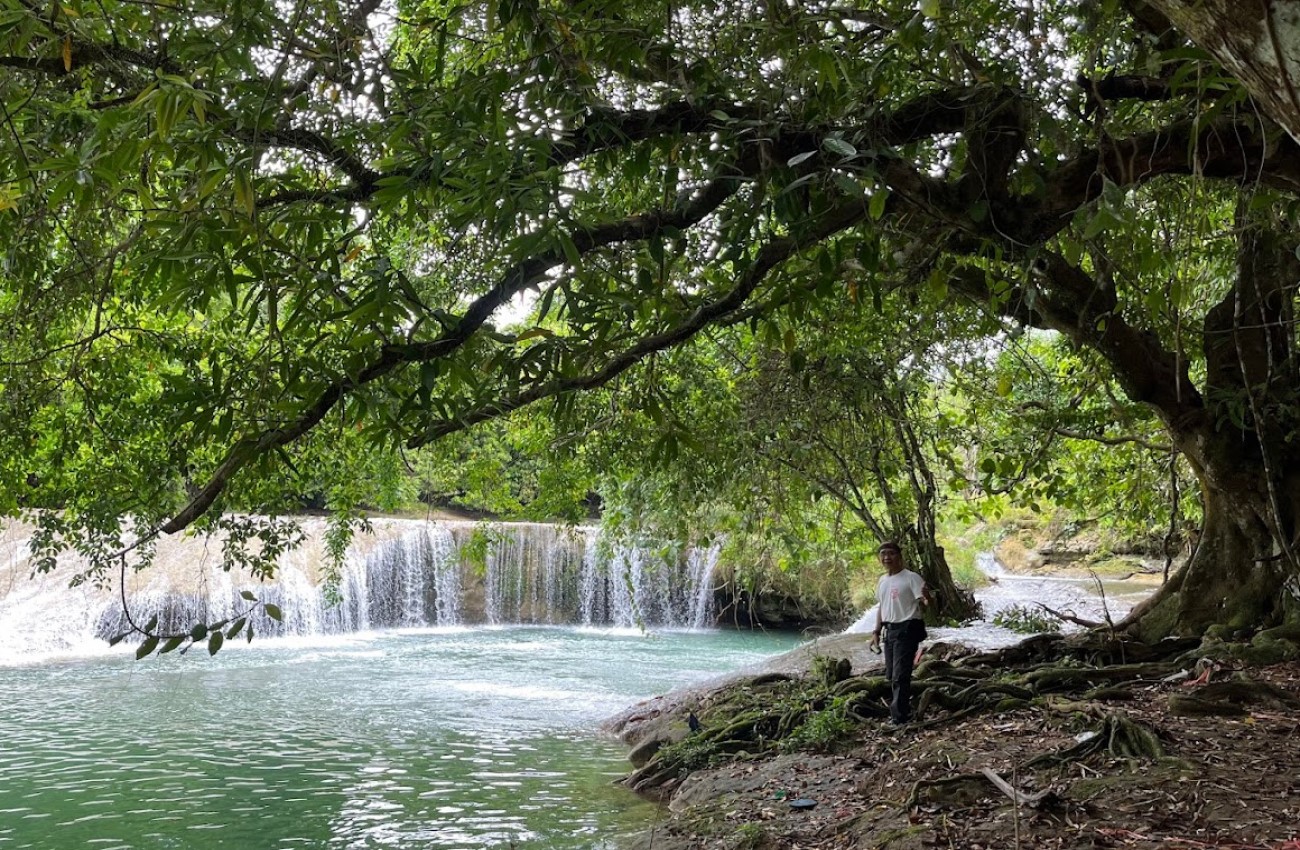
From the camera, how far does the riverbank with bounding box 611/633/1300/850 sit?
4.39m

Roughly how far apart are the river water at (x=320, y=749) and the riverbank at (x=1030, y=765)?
1.09m

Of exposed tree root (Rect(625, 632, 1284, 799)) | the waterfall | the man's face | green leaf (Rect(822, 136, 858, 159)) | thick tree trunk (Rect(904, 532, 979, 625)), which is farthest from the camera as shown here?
the waterfall

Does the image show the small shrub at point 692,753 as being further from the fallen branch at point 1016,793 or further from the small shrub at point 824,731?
the fallen branch at point 1016,793

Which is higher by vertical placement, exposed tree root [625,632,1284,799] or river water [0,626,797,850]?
exposed tree root [625,632,1284,799]

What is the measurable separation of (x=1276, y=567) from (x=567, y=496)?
5.75 metres

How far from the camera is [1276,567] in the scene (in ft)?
23.4

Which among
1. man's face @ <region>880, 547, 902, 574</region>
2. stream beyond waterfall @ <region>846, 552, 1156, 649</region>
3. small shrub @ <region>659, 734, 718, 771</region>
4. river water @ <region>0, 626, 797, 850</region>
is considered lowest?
river water @ <region>0, 626, 797, 850</region>

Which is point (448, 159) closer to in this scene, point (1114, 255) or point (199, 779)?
point (1114, 255)

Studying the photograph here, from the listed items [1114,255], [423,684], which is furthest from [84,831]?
[1114,255]

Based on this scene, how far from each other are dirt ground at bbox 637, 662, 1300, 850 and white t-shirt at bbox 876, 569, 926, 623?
2.44 ft

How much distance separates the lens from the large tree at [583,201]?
2709 mm

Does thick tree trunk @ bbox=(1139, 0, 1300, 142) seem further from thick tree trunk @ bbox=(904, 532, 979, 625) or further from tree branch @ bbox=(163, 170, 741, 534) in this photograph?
thick tree trunk @ bbox=(904, 532, 979, 625)

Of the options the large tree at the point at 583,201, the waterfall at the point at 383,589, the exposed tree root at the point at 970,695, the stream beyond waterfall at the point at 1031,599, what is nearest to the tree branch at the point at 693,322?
the large tree at the point at 583,201

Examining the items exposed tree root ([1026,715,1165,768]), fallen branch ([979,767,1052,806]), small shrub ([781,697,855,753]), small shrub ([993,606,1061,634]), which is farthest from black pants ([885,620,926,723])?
small shrub ([993,606,1061,634])
